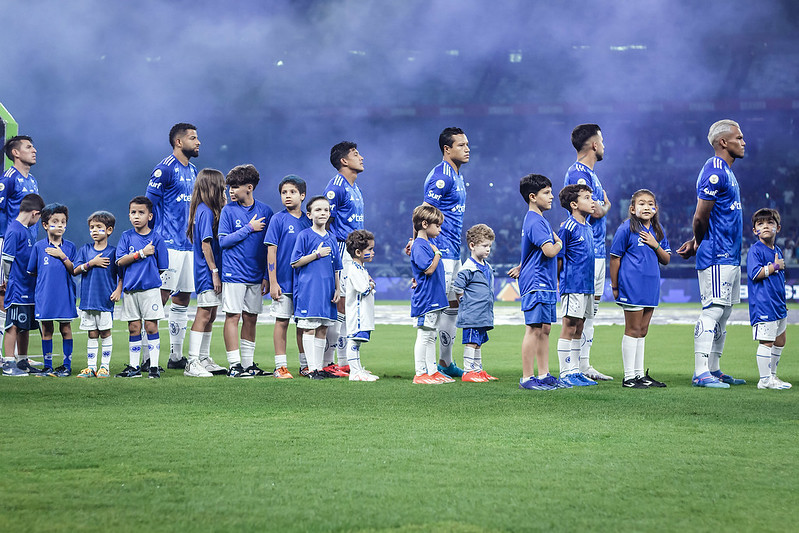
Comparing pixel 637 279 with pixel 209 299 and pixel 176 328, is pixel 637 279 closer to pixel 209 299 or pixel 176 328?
pixel 209 299

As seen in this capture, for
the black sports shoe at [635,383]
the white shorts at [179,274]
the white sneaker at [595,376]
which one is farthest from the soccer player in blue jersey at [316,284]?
the black sports shoe at [635,383]

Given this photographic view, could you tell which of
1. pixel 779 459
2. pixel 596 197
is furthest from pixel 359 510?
pixel 596 197

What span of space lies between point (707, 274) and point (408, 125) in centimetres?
2945

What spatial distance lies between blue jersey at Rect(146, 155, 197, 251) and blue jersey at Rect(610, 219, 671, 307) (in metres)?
4.56

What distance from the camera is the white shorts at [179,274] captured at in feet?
29.9

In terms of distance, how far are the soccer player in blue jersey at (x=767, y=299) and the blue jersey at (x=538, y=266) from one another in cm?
166

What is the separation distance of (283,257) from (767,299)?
4.48m

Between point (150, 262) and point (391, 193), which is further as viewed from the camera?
point (391, 193)

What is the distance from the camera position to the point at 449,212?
854 cm

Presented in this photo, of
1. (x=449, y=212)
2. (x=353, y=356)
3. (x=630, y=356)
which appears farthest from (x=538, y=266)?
(x=353, y=356)

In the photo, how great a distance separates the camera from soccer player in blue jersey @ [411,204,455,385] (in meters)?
7.68

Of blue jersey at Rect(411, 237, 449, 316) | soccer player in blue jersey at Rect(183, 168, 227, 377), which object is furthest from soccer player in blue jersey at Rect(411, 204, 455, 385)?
soccer player in blue jersey at Rect(183, 168, 227, 377)

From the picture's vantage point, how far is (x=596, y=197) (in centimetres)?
830

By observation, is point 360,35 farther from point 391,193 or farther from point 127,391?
point 127,391
